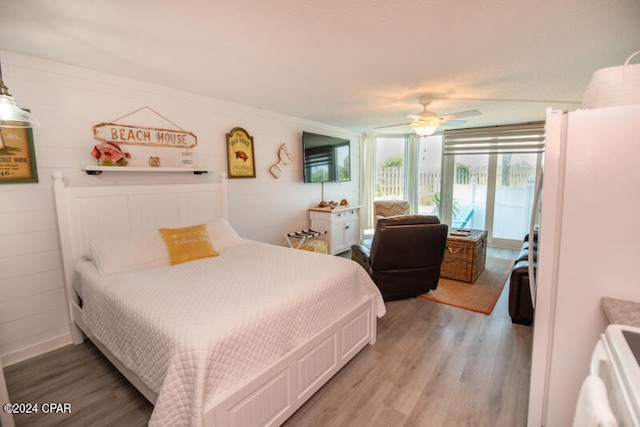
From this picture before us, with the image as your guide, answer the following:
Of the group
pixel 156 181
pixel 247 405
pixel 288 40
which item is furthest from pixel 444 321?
pixel 156 181

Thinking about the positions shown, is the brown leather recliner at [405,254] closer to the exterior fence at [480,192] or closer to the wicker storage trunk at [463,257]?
the wicker storage trunk at [463,257]

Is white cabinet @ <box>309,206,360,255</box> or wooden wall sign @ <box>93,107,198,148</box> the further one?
white cabinet @ <box>309,206,360,255</box>

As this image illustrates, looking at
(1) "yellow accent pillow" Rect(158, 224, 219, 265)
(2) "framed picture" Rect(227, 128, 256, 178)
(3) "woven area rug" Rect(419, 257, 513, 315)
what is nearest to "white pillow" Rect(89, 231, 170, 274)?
(1) "yellow accent pillow" Rect(158, 224, 219, 265)

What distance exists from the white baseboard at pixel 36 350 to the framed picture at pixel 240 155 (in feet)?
7.23

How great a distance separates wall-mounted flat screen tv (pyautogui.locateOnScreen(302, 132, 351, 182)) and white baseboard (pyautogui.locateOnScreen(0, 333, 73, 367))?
3330 mm

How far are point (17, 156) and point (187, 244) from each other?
1.35 meters

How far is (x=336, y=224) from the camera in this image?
4.84 metres

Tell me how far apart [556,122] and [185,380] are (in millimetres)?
1948

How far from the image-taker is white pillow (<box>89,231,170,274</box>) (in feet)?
7.32

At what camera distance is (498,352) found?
2.32m

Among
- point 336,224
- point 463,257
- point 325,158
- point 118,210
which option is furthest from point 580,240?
point 325,158

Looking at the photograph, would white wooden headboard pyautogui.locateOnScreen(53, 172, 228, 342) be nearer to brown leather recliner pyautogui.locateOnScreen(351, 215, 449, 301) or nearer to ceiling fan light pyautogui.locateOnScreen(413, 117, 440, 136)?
brown leather recliner pyautogui.locateOnScreen(351, 215, 449, 301)

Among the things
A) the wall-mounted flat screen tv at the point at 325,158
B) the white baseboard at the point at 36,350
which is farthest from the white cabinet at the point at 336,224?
the white baseboard at the point at 36,350

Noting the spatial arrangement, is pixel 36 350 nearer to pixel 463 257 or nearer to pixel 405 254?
pixel 405 254
